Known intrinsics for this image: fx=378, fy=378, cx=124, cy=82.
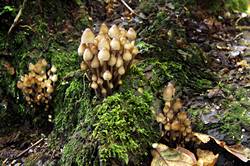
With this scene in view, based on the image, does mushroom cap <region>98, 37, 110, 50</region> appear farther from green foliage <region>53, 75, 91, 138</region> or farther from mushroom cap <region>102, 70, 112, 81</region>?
green foliage <region>53, 75, 91, 138</region>

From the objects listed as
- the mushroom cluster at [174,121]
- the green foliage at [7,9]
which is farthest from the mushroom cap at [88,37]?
the green foliage at [7,9]

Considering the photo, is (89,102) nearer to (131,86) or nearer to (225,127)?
(131,86)

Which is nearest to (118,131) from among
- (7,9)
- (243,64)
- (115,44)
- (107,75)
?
(107,75)

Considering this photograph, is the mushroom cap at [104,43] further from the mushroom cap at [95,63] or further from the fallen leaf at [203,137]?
the fallen leaf at [203,137]

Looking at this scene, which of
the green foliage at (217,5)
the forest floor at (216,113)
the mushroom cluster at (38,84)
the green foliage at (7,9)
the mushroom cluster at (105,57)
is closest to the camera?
the mushroom cluster at (105,57)

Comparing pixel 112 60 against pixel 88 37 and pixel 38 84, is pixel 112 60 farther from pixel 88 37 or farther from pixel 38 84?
pixel 38 84

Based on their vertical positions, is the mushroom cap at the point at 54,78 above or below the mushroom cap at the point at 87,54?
below

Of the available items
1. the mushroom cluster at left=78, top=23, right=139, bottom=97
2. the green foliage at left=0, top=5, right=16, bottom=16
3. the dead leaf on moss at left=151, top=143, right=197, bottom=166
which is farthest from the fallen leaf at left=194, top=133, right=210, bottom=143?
the green foliage at left=0, top=5, right=16, bottom=16
